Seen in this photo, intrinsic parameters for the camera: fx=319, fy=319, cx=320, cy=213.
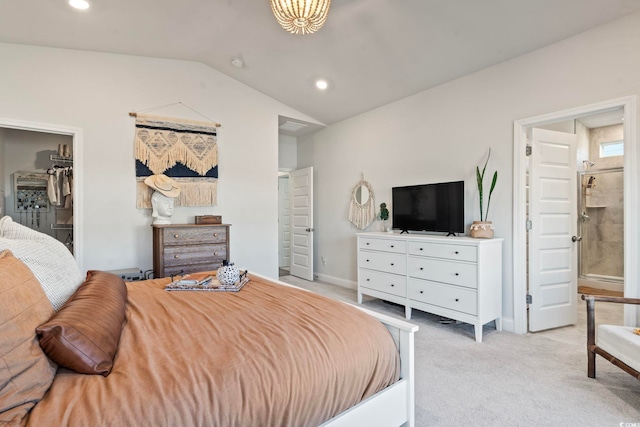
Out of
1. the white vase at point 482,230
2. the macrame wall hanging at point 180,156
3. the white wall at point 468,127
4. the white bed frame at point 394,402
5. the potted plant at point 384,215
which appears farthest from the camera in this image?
the potted plant at point 384,215

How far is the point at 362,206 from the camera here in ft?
15.3

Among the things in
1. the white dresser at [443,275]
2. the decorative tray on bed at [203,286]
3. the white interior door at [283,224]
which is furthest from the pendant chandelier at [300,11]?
the white interior door at [283,224]

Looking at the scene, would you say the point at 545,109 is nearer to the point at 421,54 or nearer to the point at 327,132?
the point at 421,54

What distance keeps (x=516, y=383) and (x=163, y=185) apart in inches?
148

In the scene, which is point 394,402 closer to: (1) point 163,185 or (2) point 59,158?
(1) point 163,185

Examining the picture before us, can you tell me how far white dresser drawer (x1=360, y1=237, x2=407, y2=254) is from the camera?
11.7 feet

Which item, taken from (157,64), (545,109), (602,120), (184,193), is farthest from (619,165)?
(157,64)

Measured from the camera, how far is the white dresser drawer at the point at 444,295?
2.98 meters

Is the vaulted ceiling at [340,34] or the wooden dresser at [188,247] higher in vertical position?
the vaulted ceiling at [340,34]

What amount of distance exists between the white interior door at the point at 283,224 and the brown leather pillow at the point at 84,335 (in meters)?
5.32

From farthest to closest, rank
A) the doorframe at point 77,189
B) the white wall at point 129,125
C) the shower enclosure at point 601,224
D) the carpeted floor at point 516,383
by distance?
the shower enclosure at point 601,224 → the doorframe at point 77,189 → the white wall at point 129,125 → the carpeted floor at point 516,383

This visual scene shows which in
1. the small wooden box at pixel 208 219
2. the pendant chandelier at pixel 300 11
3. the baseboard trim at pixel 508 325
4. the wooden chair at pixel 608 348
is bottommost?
the baseboard trim at pixel 508 325

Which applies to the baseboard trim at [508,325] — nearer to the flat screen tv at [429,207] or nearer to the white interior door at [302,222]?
Result: the flat screen tv at [429,207]

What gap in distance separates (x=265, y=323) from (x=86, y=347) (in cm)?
63
